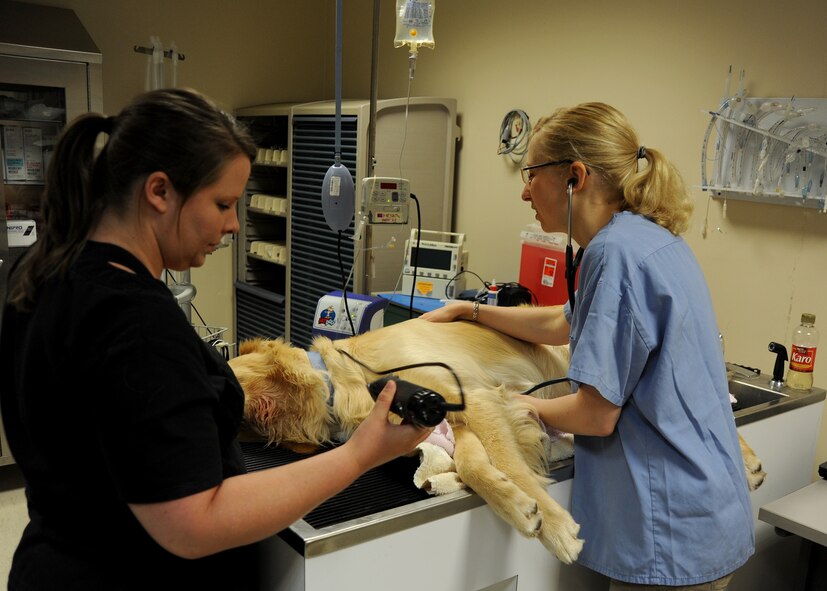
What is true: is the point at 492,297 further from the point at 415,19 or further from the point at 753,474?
the point at 753,474

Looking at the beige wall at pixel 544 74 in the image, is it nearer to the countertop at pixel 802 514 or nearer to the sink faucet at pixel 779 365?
the sink faucet at pixel 779 365

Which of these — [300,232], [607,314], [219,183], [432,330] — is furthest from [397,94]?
[219,183]

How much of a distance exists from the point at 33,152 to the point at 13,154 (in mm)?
81

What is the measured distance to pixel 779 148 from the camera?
225 cm

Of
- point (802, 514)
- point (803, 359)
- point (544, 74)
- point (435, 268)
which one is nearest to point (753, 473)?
point (802, 514)

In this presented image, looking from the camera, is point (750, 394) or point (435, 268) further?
point (435, 268)

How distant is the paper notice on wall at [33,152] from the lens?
3.07m

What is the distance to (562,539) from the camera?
123cm

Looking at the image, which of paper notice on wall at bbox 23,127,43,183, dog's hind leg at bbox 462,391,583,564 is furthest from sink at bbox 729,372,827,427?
paper notice on wall at bbox 23,127,43,183

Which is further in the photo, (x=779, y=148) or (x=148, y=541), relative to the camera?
(x=779, y=148)

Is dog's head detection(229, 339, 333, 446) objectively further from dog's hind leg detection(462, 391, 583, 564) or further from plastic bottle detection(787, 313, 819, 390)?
plastic bottle detection(787, 313, 819, 390)

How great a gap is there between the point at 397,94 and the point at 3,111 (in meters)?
1.90

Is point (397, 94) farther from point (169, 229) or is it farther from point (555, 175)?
point (169, 229)

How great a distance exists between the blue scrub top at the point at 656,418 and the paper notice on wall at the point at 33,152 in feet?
8.93
